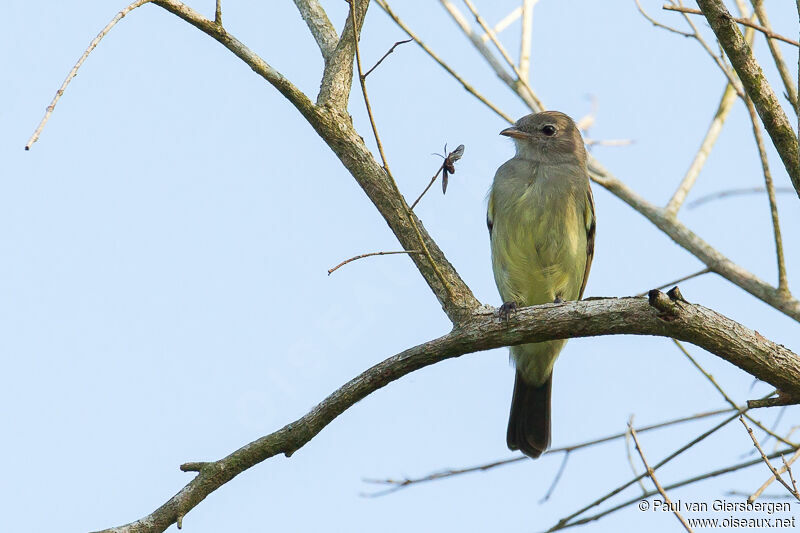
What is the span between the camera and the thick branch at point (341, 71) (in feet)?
19.2

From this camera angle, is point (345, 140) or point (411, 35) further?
point (411, 35)

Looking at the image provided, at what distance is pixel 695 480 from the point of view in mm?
4859

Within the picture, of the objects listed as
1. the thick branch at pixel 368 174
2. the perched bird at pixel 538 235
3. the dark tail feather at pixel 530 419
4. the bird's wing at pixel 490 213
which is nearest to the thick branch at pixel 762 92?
the thick branch at pixel 368 174

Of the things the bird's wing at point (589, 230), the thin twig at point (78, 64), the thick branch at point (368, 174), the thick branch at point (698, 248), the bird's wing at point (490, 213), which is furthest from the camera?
the bird's wing at point (490, 213)

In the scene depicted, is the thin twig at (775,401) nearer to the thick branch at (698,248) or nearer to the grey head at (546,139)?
the thick branch at (698,248)

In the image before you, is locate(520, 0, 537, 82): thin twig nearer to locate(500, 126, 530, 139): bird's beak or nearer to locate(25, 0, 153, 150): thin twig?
locate(500, 126, 530, 139): bird's beak

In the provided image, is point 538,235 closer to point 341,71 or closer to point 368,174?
point 368,174

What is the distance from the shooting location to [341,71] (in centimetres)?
598

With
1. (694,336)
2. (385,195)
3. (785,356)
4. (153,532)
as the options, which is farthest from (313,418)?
(785,356)

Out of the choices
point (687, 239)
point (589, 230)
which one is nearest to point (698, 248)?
point (687, 239)

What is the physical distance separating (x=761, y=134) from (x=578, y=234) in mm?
1593

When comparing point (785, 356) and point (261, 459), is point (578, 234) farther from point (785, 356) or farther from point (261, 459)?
point (261, 459)

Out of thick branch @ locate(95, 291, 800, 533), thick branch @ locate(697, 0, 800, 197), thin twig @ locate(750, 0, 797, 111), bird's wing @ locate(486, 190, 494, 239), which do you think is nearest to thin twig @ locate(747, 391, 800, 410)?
thick branch @ locate(95, 291, 800, 533)

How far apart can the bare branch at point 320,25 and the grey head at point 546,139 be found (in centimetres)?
203
